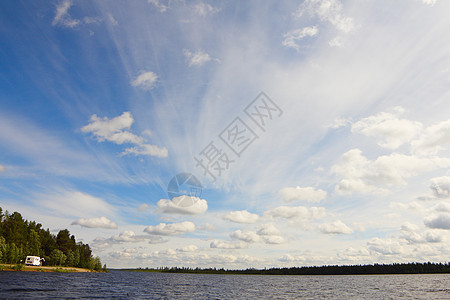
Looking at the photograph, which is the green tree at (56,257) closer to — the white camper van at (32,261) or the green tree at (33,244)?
the green tree at (33,244)

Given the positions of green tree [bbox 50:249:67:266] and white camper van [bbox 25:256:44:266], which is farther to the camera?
green tree [bbox 50:249:67:266]

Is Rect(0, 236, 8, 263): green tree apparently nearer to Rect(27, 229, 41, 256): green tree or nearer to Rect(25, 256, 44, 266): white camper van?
Rect(25, 256, 44, 266): white camper van

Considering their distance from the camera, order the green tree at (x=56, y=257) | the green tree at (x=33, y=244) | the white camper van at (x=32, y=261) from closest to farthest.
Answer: the white camper van at (x=32, y=261)
the green tree at (x=33, y=244)
the green tree at (x=56, y=257)

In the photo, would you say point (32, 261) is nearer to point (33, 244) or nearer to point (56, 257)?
point (33, 244)

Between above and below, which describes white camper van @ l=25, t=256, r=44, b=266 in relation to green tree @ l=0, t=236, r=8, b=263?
below

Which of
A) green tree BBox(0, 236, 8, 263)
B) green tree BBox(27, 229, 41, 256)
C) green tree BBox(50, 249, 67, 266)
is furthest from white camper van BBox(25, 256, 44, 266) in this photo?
green tree BBox(50, 249, 67, 266)

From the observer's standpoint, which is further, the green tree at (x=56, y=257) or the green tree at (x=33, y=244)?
the green tree at (x=56, y=257)

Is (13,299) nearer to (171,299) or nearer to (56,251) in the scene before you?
(171,299)

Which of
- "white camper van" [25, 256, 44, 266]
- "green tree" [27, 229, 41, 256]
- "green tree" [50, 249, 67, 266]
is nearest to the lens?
"white camper van" [25, 256, 44, 266]

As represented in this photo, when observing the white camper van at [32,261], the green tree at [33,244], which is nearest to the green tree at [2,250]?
the white camper van at [32,261]

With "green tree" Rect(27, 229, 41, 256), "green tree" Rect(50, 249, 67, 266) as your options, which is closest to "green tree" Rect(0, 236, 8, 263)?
"green tree" Rect(27, 229, 41, 256)

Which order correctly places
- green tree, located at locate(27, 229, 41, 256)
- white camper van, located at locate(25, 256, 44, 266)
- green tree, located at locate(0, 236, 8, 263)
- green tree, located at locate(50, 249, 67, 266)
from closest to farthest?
1. green tree, located at locate(0, 236, 8, 263)
2. white camper van, located at locate(25, 256, 44, 266)
3. green tree, located at locate(27, 229, 41, 256)
4. green tree, located at locate(50, 249, 67, 266)

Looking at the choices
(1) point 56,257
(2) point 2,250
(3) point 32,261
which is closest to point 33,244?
(3) point 32,261

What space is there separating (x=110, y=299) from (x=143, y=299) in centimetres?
959
